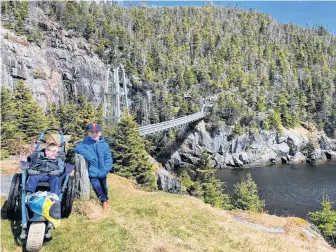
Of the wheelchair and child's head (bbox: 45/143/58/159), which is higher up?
child's head (bbox: 45/143/58/159)

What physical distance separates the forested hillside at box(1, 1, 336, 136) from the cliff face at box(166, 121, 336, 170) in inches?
115

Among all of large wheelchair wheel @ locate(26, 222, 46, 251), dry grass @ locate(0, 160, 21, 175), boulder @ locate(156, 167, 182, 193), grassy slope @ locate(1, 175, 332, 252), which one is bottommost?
boulder @ locate(156, 167, 182, 193)

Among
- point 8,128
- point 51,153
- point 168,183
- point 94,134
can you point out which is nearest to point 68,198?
point 51,153

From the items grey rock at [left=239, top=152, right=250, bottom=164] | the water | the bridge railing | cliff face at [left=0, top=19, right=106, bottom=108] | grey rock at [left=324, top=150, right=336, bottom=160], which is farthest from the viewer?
grey rock at [left=324, top=150, right=336, bottom=160]

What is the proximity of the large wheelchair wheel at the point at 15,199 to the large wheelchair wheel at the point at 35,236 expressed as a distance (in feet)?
3.31

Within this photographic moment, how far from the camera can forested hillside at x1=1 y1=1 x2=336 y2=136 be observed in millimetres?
64562

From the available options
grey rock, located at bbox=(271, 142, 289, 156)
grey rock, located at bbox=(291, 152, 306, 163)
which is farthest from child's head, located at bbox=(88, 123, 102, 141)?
grey rock, located at bbox=(291, 152, 306, 163)

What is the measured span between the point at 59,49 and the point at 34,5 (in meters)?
19.9

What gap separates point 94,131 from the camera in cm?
621

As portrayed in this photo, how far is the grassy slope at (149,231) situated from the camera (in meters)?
5.05

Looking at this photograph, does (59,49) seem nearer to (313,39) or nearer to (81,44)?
(81,44)

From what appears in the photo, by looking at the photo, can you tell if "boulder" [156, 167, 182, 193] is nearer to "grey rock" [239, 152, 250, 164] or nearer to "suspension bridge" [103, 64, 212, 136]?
"suspension bridge" [103, 64, 212, 136]

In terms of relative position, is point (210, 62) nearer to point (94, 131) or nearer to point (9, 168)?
point (9, 168)

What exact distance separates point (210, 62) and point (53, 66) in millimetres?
47328
